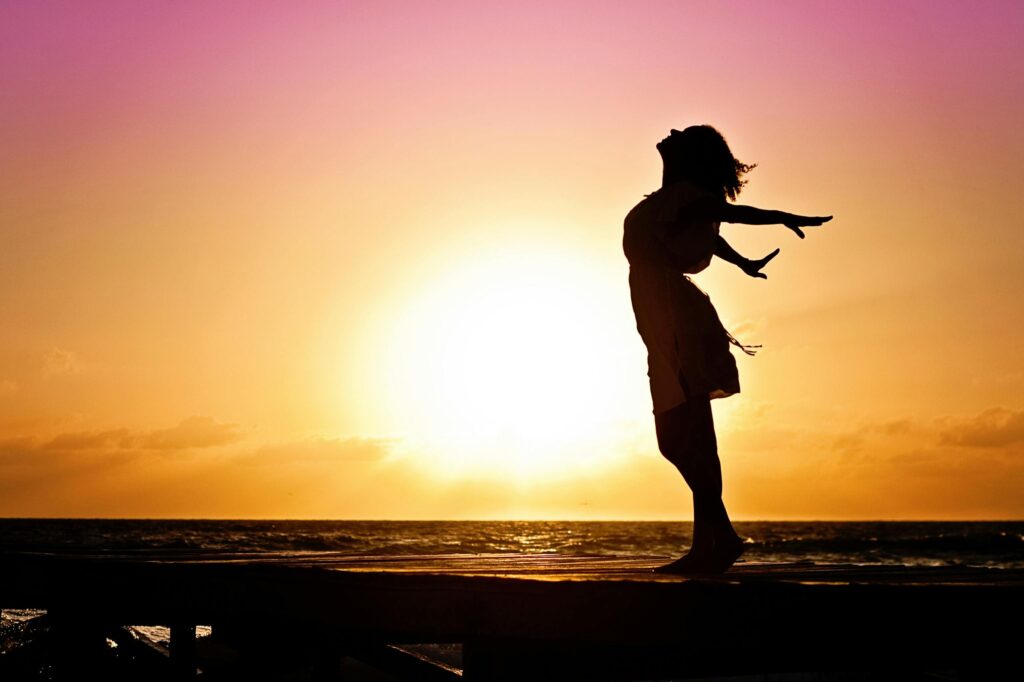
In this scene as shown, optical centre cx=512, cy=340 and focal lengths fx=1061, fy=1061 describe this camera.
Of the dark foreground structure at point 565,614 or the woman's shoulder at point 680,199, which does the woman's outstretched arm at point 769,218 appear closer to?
the woman's shoulder at point 680,199

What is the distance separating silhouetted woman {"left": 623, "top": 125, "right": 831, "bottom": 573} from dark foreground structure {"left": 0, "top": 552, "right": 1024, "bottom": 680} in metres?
0.33

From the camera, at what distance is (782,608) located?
126 inches

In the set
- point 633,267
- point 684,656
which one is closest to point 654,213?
point 633,267

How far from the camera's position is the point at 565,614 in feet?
12.0

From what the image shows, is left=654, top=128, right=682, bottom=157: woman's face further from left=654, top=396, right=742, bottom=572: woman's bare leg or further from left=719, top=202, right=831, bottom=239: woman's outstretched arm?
left=654, top=396, right=742, bottom=572: woman's bare leg

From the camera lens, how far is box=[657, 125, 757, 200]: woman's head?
495 cm

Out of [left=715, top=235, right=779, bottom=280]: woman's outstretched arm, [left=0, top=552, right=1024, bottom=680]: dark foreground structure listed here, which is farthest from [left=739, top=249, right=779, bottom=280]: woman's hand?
[left=0, top=552, right=1024, bottom=680]: dark foreground structure

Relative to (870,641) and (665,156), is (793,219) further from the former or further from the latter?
(870,641)

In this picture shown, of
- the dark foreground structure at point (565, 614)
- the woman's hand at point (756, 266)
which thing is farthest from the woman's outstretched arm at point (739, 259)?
the dark foreground structure at point (565, 614)

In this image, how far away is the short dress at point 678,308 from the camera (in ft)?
15.5

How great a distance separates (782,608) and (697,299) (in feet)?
6.27

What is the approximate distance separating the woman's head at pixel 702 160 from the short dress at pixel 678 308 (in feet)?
0.53

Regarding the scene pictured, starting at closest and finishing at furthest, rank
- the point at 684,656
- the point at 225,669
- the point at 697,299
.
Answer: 1. the point at 684,656
2. the point at 697,299
3. the point at 225,669

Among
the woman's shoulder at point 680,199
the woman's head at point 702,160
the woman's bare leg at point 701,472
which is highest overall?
the woman's head at point 702,160
